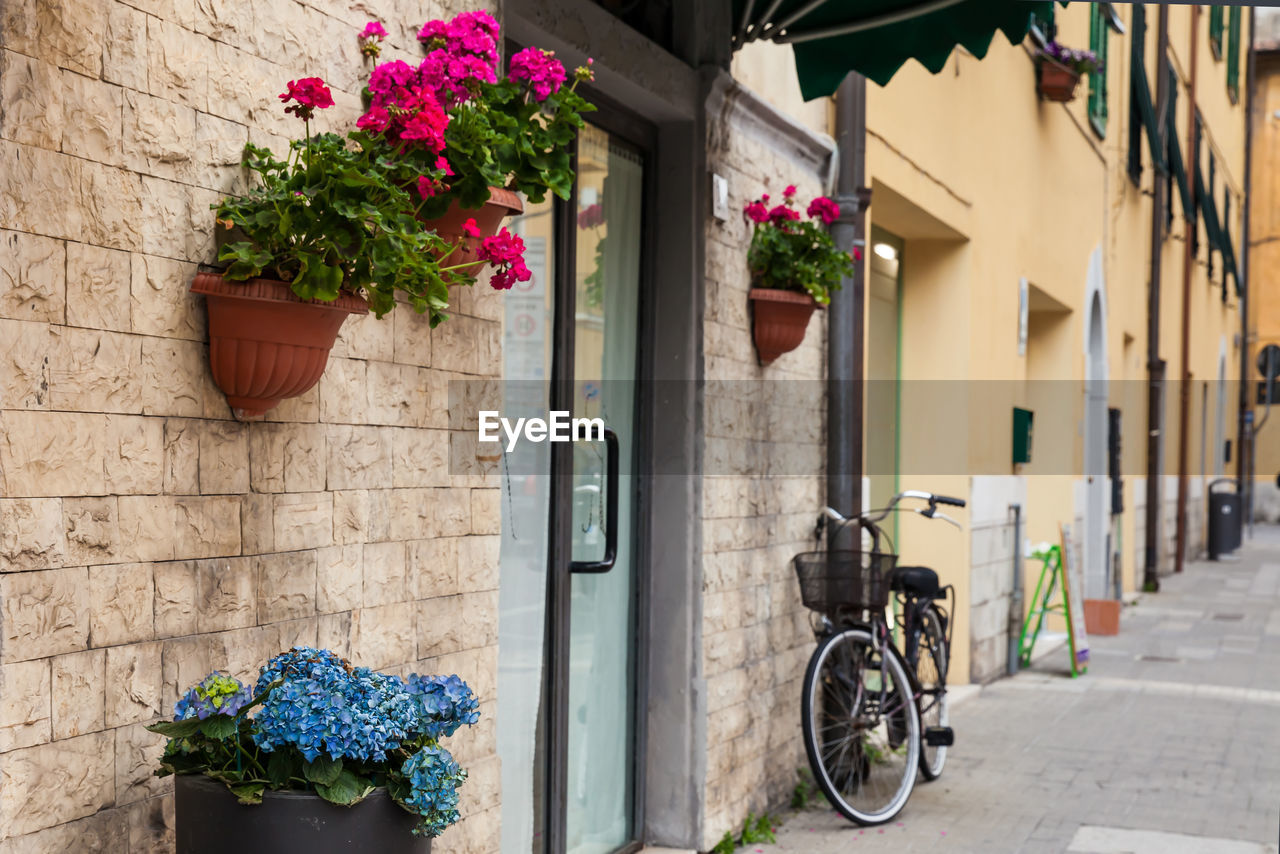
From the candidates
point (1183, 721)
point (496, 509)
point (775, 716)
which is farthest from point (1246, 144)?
point (496, 509)

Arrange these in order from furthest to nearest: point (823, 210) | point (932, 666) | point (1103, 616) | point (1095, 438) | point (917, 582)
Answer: point (1095, 438), point (1103, 616), point (932, 666), point (917, 582), point (823, 210)

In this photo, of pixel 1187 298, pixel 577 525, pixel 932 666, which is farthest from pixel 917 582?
pixel 1187 298

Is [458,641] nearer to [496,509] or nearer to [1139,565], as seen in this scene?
[496,509]

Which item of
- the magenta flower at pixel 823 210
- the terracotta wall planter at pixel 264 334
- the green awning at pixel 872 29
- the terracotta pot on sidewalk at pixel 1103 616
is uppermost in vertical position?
the green awning at pixel 872 29

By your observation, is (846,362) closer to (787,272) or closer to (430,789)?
(787,272)

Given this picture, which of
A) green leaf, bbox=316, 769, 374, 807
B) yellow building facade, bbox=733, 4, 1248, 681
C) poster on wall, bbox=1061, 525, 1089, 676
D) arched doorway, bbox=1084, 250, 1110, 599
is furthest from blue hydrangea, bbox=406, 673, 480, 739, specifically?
A: arched doorway, bbox=1084, 250, 1110, 599

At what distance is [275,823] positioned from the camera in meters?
2.10

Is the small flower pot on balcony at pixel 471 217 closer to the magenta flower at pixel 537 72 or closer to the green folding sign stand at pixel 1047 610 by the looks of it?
the magenta flower at pixel 537 72

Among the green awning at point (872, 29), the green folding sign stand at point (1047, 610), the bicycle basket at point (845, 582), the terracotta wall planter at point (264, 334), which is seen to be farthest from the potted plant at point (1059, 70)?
the terracotta wall planter at point (264, 334)

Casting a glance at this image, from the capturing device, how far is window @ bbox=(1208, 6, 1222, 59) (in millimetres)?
19609

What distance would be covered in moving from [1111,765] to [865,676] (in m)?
1.70

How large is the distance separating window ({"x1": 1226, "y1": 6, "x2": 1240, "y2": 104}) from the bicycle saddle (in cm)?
1827

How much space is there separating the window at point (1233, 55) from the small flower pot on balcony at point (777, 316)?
18723 millimetres

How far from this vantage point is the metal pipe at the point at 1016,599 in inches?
364
